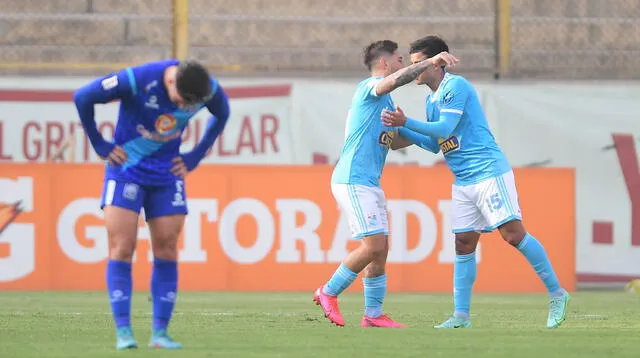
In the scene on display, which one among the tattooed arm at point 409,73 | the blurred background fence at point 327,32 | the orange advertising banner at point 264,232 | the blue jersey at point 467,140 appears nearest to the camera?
the tattooed arm at point 409,73

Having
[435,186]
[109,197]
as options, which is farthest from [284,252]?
[109,197]

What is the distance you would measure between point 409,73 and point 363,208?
106 centimetres

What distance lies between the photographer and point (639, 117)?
17.7m

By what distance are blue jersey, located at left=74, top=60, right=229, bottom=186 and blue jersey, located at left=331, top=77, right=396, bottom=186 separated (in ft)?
7.60

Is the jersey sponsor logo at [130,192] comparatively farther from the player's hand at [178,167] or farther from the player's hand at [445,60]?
the player's hand at [445,60]

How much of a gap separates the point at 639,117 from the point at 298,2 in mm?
5068

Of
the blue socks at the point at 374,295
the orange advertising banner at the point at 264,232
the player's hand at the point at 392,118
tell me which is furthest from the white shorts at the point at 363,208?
the orange advertising banner at the point at 264,232

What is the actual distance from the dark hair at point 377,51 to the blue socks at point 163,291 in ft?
9.65

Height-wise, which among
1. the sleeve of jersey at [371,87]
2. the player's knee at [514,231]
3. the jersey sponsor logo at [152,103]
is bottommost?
the player's knee at [514,231]

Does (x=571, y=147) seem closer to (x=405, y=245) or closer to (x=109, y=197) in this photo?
(x=405, y=245)

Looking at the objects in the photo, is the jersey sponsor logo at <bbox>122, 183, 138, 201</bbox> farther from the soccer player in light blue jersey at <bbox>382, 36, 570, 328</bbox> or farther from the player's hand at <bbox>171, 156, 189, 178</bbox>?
the soccer player in light blue jersey at <bbox>382, 36, 570, 328</bbox>

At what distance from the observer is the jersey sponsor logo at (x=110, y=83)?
7.59m

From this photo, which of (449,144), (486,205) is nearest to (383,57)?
(449,144)

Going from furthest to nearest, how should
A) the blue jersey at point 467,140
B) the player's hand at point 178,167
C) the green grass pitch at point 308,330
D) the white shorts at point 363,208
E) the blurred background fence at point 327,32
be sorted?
1. the blurred background fence at point 327,32
2. the blue jersey at point 467,140
3. the white shorts at point 363,208
4. the player's hand at point 178,167
5. the green grass pitch at point 308,330
